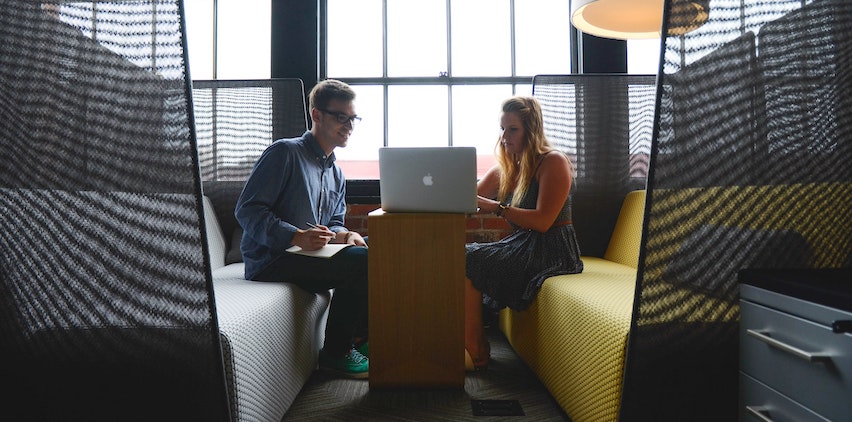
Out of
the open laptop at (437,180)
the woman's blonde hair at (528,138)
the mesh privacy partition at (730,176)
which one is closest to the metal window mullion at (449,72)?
the woman's blonde hair at (528,138)

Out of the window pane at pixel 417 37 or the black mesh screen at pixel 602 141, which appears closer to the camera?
the black mesh screen at pixel 602 141

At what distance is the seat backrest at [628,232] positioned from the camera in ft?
8.93

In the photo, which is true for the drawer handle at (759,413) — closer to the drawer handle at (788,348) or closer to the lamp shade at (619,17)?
the drawer handle at (788,348)

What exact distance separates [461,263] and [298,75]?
1.77 meters

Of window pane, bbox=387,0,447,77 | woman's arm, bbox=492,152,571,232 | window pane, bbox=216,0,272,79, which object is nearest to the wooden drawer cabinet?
woman's arm, bbox=492,152,571,232

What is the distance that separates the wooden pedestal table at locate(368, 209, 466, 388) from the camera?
2166mm

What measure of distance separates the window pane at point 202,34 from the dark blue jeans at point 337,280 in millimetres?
1789

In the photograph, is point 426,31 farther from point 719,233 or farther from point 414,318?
point 719,233

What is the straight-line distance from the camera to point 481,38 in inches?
139

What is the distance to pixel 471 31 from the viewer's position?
139 inches

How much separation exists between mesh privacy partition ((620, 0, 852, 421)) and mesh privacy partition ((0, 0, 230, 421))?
2.78 feet

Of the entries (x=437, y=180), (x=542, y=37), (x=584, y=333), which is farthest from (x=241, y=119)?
(x=584, y=333)

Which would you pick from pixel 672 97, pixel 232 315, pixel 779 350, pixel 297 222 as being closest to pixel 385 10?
pixel 297 222

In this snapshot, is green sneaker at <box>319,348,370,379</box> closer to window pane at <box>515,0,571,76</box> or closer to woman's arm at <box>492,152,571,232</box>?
woman's arm at <box>492,152,571,232</box>
